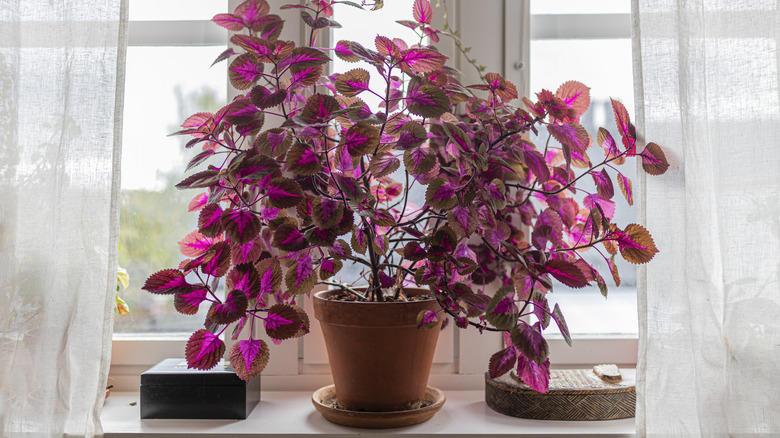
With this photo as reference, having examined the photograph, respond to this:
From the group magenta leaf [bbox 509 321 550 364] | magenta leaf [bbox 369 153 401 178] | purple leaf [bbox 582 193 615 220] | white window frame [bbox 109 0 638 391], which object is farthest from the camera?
white window frame [bbox 109 0 638 391]

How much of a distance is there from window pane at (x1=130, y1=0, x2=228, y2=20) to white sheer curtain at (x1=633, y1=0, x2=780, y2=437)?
970 mm

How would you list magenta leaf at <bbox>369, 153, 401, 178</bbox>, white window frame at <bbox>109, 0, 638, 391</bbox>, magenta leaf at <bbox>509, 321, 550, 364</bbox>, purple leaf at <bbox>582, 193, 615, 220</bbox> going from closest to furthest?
magenta leaf at <bbox>509, 321, 550, 364</bbox> < magenta leaf at <bbox>369, 153, 401, 178</bbox> < purple leaf at <bbox>582, 193, 615, 220</bbox> < white window frame at <bbox>109, 0, 638, 391</bbox>

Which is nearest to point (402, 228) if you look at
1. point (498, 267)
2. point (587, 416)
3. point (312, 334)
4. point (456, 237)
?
point (456, 237)

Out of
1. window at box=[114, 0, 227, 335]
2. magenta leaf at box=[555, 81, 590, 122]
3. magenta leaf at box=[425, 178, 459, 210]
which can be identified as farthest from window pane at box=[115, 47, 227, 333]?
magenta leaf at box=[555, 81, 590, 122]

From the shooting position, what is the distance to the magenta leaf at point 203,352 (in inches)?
35.3

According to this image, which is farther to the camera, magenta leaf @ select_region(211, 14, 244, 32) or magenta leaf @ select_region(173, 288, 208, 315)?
magenta leaf @ select_region(211, 14, 244, 32)

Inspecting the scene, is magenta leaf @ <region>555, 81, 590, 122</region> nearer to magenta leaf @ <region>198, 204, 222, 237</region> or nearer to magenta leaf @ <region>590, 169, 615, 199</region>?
magenta leaf @ <region>590, 169, 615, 199</region>

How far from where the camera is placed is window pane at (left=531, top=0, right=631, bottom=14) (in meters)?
1.36

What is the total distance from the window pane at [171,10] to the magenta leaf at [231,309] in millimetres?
784

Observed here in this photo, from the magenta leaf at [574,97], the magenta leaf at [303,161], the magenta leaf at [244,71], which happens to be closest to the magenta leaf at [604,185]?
the magenta leaf at [574,97]

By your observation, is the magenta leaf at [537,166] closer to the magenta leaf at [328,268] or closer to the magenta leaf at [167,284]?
the magenta leaf at [328,268]

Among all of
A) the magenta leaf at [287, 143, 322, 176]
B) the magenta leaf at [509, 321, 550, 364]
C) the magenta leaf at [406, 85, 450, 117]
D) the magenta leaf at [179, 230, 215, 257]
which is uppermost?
the magenta leaf at [406, 85, 450, 117]

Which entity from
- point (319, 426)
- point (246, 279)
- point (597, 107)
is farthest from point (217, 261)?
point (597, 107)

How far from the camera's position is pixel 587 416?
115 centimetres
